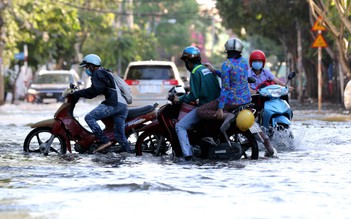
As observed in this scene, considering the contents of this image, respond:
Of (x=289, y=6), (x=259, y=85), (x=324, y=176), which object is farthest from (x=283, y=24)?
(x=324, y=176)

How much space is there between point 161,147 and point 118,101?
0.96 meters

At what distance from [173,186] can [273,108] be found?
545cm

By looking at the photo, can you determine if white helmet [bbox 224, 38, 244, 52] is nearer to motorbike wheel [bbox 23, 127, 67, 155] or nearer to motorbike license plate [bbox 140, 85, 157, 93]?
motorbike wheel [bbox 23, 127, 67, 155]

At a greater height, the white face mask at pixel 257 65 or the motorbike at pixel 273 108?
the white face mask at pixel 257 65

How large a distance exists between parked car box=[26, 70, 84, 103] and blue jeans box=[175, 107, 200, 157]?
31743 mm

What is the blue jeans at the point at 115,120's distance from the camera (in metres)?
15.8

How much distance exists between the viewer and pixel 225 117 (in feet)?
47.1

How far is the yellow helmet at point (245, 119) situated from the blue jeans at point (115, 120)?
2211mm

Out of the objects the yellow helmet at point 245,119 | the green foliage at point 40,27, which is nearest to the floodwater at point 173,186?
the yellow helmet at point 245,119

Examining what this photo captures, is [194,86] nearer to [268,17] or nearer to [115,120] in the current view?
[115,120]

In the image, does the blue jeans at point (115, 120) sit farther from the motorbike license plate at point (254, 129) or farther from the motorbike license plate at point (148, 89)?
the motorbike license plate at point (148, 89)

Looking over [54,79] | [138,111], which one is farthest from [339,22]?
[138,111]

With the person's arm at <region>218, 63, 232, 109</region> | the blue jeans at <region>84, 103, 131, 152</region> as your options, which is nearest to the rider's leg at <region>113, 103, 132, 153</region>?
the blue jeans at <region>84, 103, 131, 152</region>

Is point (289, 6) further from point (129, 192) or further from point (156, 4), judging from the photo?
point (156, 4)
